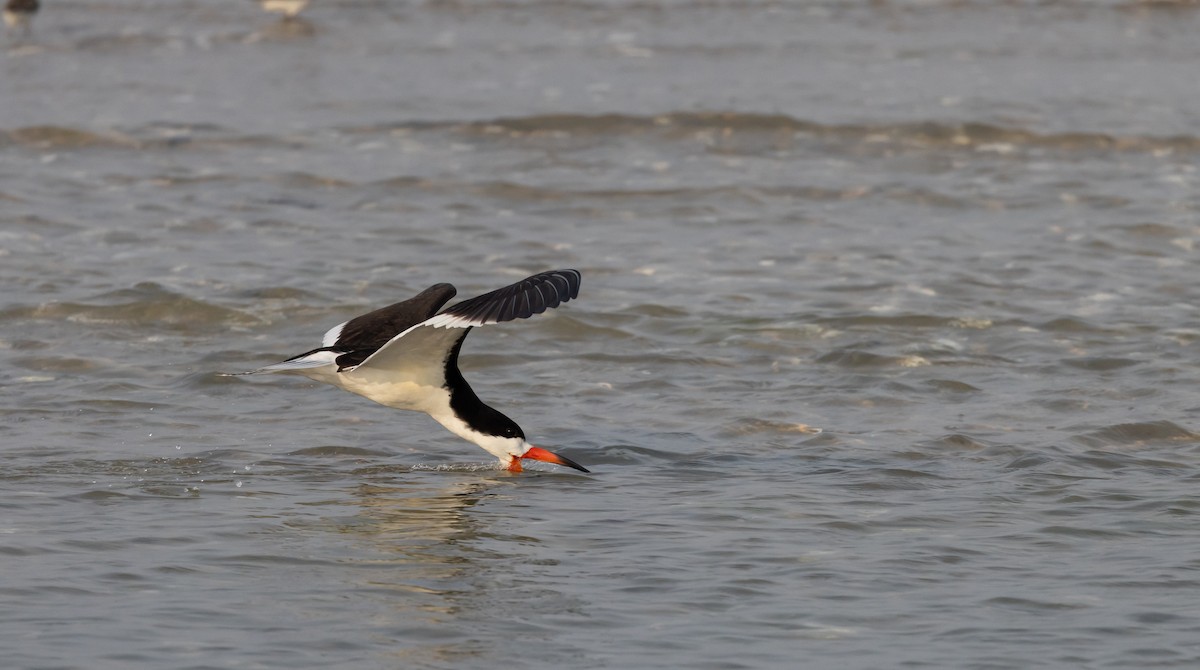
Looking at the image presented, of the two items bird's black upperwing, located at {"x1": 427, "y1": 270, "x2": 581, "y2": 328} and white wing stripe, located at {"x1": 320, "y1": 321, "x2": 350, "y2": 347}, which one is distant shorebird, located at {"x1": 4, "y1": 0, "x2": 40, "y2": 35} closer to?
white wing stripe, located at {"x1": 320, "y1": 321, "x2": 350, "y2": 347}

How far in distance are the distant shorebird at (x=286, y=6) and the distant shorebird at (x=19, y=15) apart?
143 inches

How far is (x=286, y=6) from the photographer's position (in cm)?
2648

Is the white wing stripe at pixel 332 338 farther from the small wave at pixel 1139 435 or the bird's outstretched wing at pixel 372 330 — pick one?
the small wave at pixel 1139 435

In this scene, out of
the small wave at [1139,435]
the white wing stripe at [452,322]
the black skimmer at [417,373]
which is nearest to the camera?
the white wing stripe at [452,322]

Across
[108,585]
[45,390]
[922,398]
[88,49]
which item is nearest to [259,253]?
[45,390]

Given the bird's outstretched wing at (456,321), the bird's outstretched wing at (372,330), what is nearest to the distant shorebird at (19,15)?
the bird's outstretched wing at (372,330)

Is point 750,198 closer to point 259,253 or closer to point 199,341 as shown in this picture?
point 259,253

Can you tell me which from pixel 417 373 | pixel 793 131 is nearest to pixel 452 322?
pixel 417 373

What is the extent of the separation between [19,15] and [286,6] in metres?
4.06

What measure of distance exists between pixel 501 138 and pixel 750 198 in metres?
3.60

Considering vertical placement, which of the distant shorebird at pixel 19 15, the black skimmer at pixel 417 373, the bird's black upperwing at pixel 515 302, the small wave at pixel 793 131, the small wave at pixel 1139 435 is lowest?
the small wave at pixel 1139 435

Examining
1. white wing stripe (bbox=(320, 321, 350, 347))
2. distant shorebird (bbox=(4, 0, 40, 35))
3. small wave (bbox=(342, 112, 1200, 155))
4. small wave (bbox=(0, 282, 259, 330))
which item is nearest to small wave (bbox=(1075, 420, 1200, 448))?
white wing stripe (bbox=(320, 321, 350, 347))

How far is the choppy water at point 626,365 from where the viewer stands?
6359mm

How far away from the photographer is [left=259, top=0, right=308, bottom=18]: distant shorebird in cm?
2644
